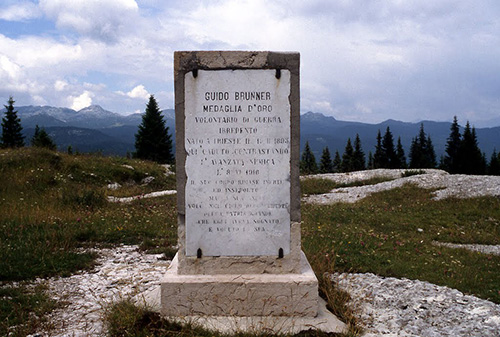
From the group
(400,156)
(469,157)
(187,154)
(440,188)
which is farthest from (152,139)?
(400,156)

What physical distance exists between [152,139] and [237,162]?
46.1m

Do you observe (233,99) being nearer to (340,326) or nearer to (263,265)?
(263,265)

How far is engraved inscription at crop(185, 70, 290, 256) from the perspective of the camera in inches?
195

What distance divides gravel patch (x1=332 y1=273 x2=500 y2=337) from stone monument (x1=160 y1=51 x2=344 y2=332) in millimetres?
1087

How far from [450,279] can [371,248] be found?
1.99 m

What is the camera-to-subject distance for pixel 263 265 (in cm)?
505

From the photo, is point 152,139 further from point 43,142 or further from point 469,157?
point 469,157

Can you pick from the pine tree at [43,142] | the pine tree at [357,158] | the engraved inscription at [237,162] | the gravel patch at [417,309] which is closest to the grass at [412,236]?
the gravel patch at [417,309]

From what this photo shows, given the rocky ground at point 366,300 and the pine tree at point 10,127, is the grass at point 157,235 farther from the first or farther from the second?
the pine tree at point 10,127

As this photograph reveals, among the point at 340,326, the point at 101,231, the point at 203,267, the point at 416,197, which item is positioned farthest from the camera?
the point at 416,197

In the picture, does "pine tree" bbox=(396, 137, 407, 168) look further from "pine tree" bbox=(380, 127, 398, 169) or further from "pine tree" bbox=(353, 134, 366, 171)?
"pine tree" bbox=(353, 134, 366, 171)

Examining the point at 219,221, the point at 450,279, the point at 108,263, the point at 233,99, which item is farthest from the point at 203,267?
the point at 450,279

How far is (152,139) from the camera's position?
161ft

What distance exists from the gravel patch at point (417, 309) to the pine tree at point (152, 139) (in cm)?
4445
